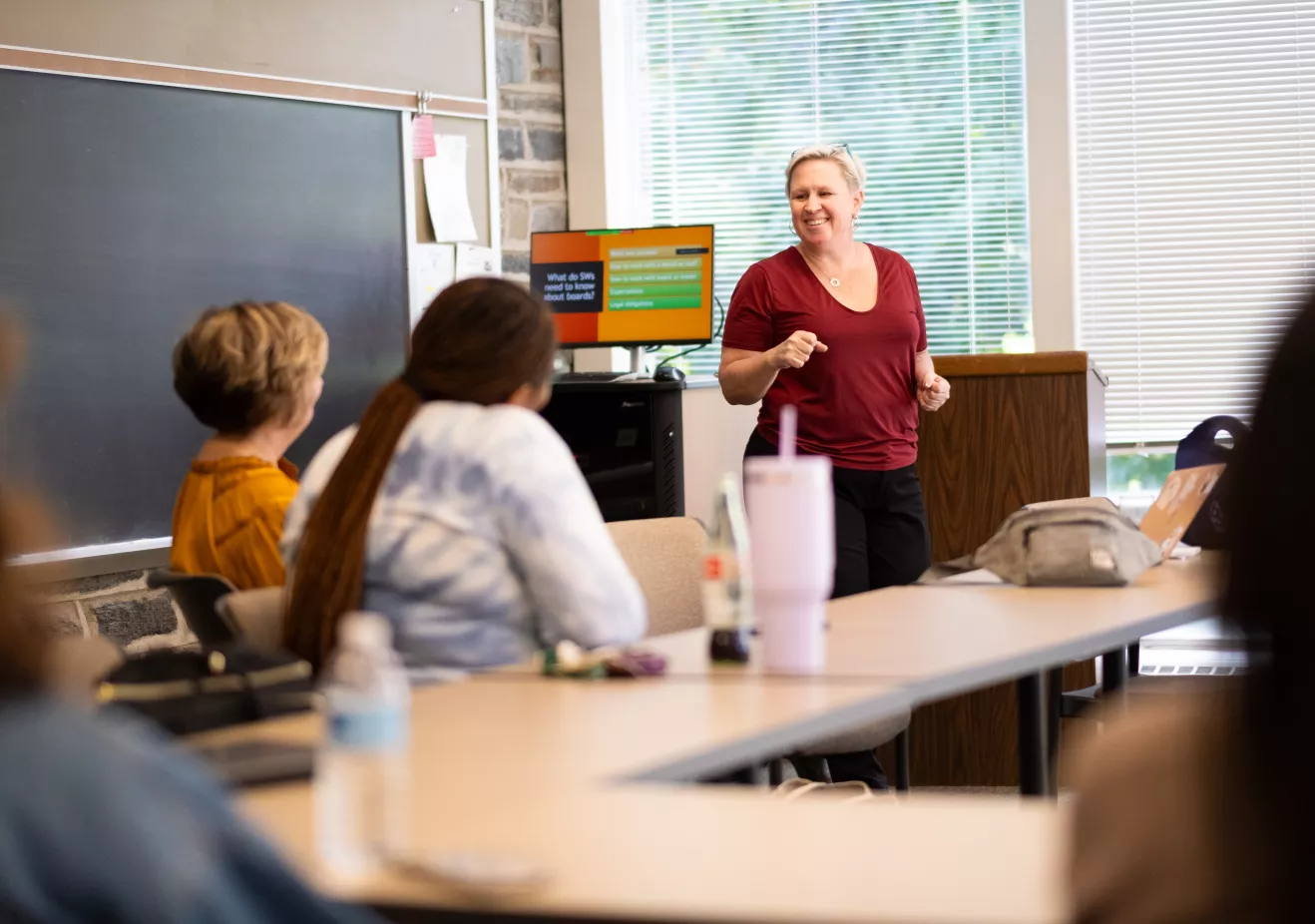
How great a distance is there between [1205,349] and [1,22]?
3.91 meters

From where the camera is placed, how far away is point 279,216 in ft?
15.2

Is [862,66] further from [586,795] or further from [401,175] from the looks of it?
[586,795]

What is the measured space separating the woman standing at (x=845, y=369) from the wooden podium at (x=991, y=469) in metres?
0.23

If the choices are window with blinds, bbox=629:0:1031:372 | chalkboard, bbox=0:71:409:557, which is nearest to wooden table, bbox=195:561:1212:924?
chalkboard, bbox=0:71:409:557

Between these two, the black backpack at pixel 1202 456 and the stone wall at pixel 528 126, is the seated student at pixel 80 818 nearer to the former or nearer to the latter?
the black backpack at pixel 1202 456

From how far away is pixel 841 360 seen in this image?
12.9 feet

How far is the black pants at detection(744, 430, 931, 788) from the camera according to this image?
3838mm

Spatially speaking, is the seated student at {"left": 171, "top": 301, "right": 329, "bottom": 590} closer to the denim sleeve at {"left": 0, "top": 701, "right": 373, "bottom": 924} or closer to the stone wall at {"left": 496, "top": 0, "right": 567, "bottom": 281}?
the denim sleeve at {"left": 0, "top": 701, "right": 373, "bottom": 924}

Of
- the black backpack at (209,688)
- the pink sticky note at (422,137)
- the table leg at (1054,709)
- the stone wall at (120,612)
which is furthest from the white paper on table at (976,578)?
the pink sticky note at (422,137)

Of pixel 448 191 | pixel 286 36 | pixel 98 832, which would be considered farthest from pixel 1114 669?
pixel 286 36

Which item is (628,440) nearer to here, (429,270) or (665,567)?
(429,270)

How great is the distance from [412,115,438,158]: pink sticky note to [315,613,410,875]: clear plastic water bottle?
157 inches

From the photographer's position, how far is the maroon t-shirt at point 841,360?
3.90 m

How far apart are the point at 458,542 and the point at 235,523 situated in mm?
821
